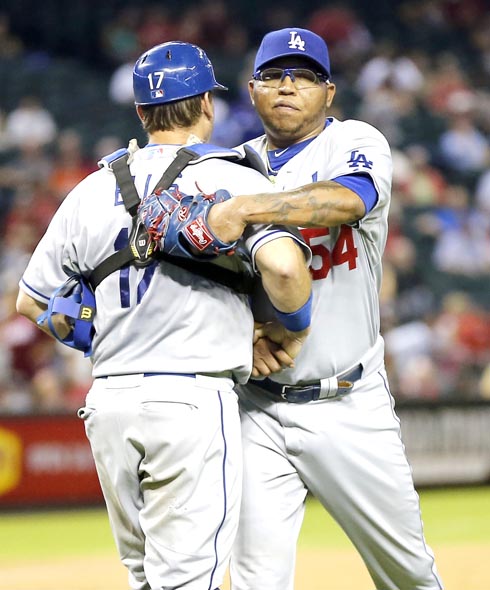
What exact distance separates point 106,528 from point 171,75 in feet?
17.4

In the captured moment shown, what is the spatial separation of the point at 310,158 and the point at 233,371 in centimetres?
100

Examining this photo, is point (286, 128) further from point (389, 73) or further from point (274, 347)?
point (389, 73)

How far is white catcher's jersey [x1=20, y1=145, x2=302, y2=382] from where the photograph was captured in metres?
3.44

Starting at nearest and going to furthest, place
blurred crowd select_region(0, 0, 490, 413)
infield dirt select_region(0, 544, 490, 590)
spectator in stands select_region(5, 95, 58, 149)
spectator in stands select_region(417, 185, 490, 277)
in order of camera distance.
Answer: infield dirt select_region(0, 544, 490, 590) → blurred crowd select_region(0, 0, 490, 413) → spectator in stands select_region(417, 185, 490, 277) → spectator in stands select_region(5, 95, 58, 149)

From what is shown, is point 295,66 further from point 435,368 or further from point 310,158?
point 435,368

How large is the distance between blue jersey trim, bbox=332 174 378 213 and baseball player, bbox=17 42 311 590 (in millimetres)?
307

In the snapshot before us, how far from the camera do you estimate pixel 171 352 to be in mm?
3426

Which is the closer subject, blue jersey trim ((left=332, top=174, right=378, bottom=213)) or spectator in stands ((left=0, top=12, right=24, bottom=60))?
blue jersey trim ((left=332, top=174, right=378, bottom=213))

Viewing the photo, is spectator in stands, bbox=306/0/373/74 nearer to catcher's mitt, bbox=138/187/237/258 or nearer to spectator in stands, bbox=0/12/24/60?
spectator in stands, bbox=0/12/24/60

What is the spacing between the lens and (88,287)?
365 centimetres

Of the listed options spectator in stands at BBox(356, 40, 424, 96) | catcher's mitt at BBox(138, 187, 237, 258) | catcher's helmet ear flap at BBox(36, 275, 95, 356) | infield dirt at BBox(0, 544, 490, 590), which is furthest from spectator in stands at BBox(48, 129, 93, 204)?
catcher's mitt at BBox(138, 187, 237, 258)

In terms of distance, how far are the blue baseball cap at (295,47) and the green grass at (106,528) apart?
4109mm

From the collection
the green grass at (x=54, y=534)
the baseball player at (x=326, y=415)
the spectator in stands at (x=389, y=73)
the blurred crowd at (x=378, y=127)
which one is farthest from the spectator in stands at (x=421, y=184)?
the baseball player at (x=326, y=415)

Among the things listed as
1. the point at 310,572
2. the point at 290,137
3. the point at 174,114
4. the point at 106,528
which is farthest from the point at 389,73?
the point at 174,114
